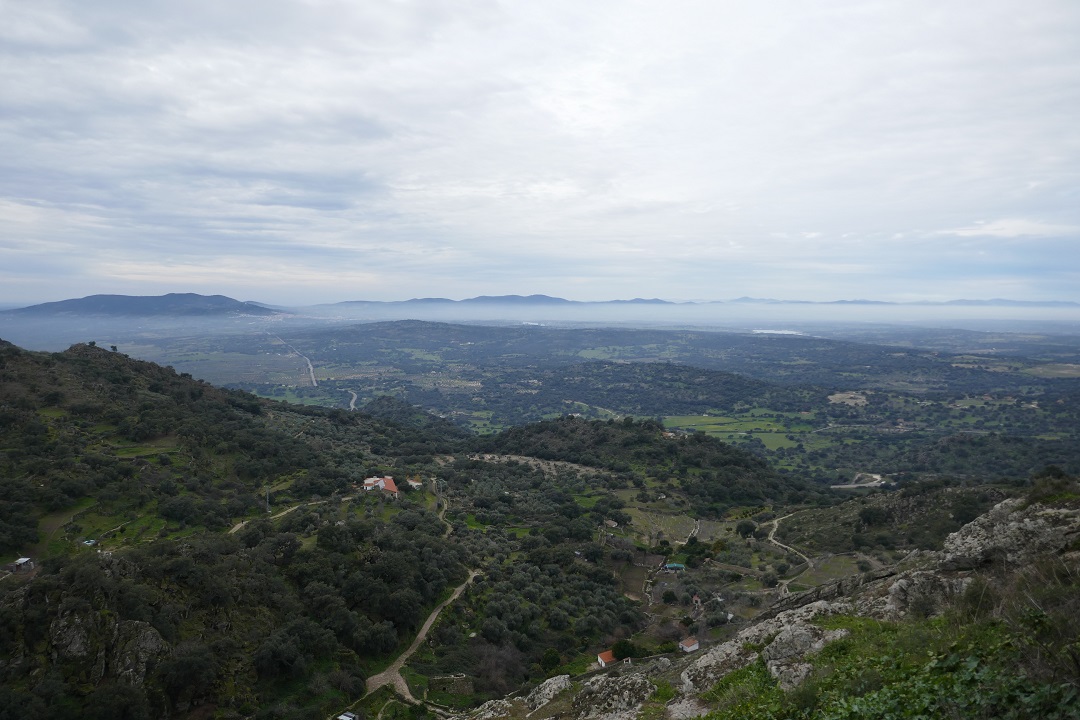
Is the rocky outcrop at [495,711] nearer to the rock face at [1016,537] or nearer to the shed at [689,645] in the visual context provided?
the rock face at [1016,537]

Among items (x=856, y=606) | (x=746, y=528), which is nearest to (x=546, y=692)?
(x=856, y=606)

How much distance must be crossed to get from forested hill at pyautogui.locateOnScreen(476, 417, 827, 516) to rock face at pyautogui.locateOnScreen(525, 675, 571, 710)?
36511 millimetres

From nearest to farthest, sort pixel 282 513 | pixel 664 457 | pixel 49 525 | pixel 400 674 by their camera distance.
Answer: pixel 400 674, pixel 49 525, pixel 282 513, pixel 664 457

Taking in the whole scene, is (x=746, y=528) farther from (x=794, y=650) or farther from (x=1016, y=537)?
(x=794, y=650)

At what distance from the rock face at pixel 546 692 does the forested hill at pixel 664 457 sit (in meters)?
36.5

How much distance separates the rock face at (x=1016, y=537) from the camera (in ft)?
28.6

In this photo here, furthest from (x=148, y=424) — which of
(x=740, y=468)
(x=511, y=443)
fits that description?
(x=740, y=468)

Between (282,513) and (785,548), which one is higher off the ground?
(282,513)

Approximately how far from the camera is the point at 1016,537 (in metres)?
9.44

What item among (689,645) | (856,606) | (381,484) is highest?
(856,606)

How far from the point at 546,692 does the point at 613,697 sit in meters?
3.24

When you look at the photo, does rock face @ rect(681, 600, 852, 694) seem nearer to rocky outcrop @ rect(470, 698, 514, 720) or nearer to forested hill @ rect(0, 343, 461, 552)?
rocky outcrop @ rect(470, 698, 514, 720)

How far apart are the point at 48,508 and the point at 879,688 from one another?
37367 millimetres

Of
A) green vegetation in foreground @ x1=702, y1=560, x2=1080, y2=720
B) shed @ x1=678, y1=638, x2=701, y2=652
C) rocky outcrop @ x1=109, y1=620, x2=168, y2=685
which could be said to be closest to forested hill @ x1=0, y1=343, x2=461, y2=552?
rocky outcrop @ x1=109, y1=620, x2=168, y2=685
